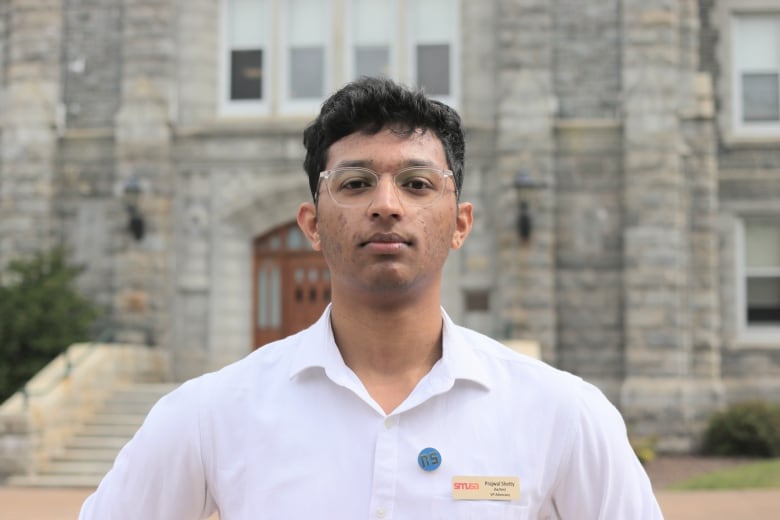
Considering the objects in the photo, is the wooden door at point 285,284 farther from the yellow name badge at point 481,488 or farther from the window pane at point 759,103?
the yellow name badge at point 481,488

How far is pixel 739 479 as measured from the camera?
507 inches

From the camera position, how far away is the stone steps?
1281 centimetres

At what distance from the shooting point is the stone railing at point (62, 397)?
13023mm

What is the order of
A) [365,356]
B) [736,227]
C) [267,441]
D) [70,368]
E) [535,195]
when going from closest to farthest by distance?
[267,441] → [365,356] → [70,368] → [535,195] → [736,227]

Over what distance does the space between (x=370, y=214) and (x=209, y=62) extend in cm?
1507

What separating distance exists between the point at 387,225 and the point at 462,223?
45cm

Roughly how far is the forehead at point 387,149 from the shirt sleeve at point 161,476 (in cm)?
66

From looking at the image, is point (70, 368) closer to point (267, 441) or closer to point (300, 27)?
point (300, 27)

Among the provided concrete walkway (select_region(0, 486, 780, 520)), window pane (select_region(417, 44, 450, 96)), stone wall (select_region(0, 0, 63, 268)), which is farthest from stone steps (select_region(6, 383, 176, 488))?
window pane (select_region(417, 44, 450, 96))

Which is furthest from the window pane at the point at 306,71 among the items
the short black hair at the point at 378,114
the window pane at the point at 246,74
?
the short black hair at the point at 378,114

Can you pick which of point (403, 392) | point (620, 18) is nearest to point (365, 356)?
point (403, 392)

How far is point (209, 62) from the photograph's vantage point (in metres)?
17.0

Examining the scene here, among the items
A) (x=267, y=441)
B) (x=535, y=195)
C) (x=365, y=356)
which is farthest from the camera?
(x=535, y=195)

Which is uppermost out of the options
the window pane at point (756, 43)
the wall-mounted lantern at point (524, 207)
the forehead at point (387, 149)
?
the window pane at point (756, 43)
